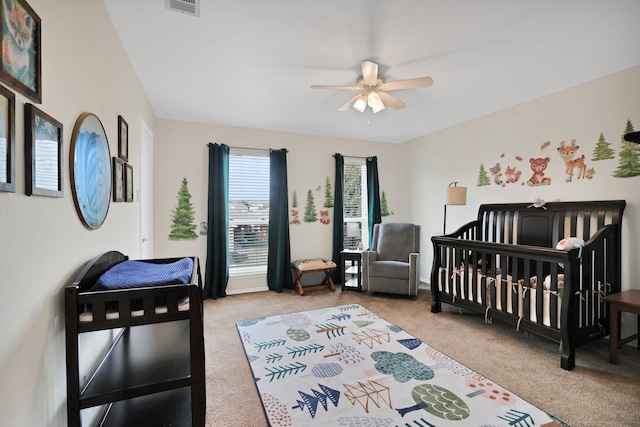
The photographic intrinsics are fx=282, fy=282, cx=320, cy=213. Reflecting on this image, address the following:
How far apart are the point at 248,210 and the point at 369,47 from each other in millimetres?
2769

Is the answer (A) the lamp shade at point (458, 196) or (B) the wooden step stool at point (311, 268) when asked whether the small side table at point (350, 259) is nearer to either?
(B) the wooden step stool at point (311, 268)

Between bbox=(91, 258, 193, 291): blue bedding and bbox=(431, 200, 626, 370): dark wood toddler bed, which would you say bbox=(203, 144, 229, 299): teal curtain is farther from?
bbox=(431, 200, 626, 370): dark wood toddler bed

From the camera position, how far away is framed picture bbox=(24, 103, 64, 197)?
0.88 metres

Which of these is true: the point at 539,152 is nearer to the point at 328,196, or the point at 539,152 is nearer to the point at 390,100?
the point at 390,100

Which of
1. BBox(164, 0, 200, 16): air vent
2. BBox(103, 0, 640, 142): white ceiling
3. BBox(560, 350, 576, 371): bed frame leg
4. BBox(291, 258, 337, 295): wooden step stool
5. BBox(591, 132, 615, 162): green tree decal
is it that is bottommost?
BBox(560, 350, 576, 371): bed frame leg

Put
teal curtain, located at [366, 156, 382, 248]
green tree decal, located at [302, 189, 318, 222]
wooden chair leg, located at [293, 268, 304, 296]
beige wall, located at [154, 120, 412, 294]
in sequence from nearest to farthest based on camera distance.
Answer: beige wall, located at [154, 120, 412, 294], wooden chair leg, located at [293, 268, 304, 296], green tree decal, located at [302, 189, 318, 222], teal curtain, located at [366, 156, 382, 248]

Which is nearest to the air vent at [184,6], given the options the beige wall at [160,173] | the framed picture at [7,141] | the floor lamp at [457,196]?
the beige wall at [160,173]

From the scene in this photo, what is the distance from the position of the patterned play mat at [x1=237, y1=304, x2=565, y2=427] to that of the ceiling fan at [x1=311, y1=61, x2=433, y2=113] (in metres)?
2.14

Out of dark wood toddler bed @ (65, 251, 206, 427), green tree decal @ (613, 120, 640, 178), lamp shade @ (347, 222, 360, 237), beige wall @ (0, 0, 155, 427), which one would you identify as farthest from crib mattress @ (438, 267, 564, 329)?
beige wall @ (0, 0, 155, 427)

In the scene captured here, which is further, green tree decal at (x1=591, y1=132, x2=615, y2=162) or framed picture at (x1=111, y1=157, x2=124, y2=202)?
green tree decal at (x1=591, y1=132, x2=615, y2=162)

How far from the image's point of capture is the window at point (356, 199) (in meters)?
4.75

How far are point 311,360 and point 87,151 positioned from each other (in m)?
1.97

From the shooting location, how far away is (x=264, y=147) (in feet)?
13.5

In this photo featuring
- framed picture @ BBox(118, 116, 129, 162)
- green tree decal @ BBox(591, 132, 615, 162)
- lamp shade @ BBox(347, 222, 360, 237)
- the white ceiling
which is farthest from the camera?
lamp shade @ BBox(347, 222, 360, 237)
